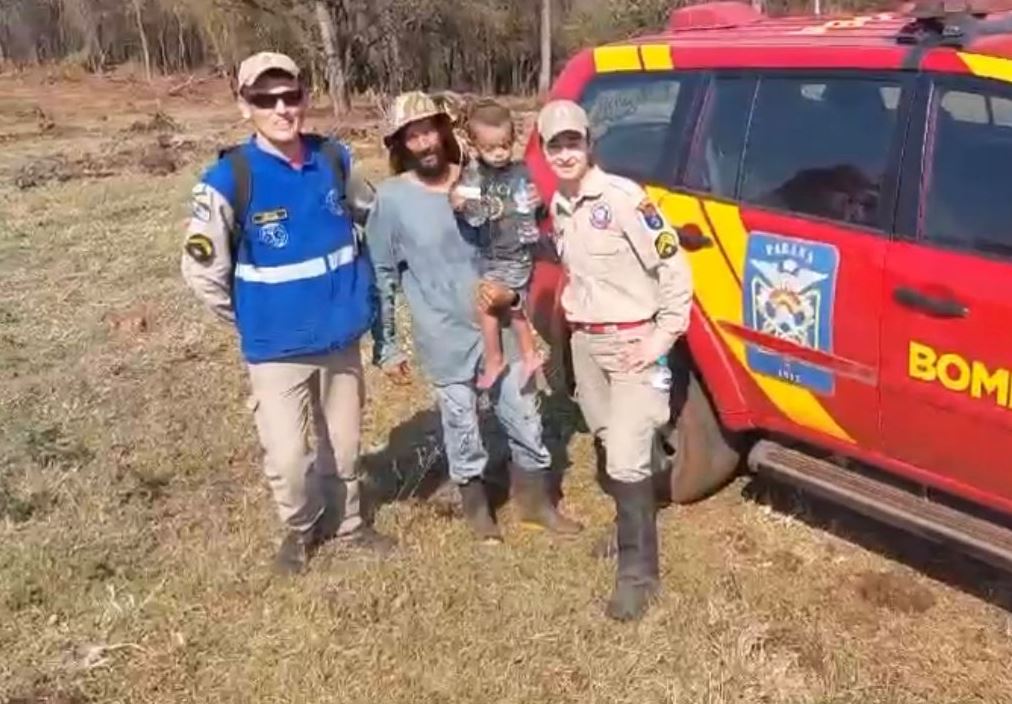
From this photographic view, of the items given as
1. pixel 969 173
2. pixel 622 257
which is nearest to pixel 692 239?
pixel 622 257

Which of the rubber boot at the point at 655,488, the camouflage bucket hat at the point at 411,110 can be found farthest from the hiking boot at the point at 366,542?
the camouflage bucket hat at the point at 411,110

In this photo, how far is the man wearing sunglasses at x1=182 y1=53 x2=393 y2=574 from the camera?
3939 millimetres

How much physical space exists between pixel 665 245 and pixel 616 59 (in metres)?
1.35

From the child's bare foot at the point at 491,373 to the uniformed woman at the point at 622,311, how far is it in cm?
36

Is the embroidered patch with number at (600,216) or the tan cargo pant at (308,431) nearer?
the embroidered patch with number at (600,216)

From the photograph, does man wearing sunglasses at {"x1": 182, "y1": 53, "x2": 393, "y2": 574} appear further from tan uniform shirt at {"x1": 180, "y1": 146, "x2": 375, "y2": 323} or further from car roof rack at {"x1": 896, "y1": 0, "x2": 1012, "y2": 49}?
car roof rack at {"x1": 896, "y1": 0, "x2": 1012, "y2": 49}

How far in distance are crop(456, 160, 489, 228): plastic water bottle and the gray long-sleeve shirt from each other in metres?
0.11

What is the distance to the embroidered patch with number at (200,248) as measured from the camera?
391cm

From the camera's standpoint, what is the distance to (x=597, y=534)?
475 cm

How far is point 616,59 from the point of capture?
16.0ft

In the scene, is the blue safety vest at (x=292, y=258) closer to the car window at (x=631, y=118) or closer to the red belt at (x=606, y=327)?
the red belt at (x=606, y=327)

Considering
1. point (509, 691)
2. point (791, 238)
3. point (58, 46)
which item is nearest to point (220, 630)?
point (509, 691)

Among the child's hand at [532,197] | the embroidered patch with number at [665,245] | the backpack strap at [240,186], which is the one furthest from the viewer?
the child's hand at [532,197]

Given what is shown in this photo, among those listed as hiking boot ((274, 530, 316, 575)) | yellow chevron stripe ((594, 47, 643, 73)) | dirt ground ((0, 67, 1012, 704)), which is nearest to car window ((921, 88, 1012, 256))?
dirt ground ((0, 67, 1012, 704))
